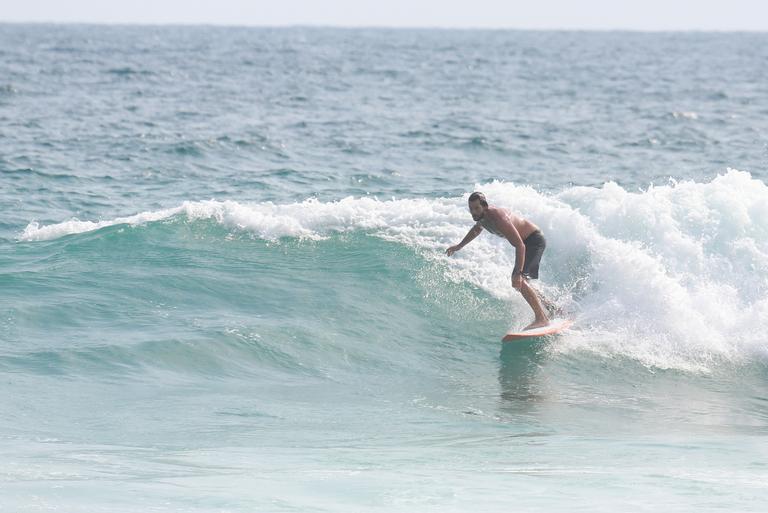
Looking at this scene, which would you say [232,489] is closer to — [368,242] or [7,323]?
[7,323]

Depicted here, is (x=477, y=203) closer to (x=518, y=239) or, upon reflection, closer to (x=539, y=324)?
(x=518, y=239)

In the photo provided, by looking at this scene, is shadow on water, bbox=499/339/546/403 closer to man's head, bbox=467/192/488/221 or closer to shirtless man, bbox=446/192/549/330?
shirtless man, bbox=446/192/549/330

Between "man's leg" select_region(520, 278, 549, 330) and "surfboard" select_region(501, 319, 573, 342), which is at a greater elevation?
"man's leg" select_region(520, 278, 549, 330)

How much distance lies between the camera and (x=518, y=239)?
998cm

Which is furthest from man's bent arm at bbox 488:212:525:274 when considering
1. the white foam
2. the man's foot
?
the white foam

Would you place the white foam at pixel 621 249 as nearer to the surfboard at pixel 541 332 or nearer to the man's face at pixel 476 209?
the surfboard at pixel 541 332

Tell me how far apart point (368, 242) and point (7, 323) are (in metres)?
4.42

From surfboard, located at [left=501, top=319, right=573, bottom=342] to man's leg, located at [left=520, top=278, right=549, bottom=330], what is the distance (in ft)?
0.24

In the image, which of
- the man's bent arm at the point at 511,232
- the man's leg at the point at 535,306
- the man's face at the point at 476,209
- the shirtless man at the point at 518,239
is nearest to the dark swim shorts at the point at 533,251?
the shirtless man at the point at 518,239

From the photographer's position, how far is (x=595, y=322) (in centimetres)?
1063

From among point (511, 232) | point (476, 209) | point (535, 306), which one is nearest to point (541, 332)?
point (535, 306)

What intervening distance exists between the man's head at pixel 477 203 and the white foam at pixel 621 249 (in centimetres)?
154

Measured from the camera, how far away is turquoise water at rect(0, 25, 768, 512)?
655 centimetres

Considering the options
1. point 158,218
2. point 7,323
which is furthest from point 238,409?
point 158,218
